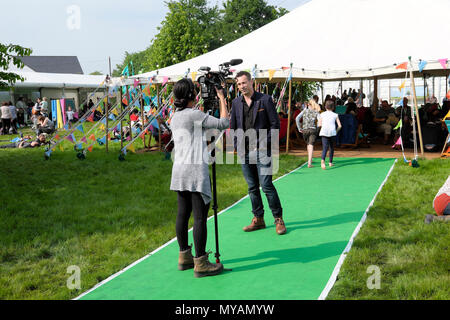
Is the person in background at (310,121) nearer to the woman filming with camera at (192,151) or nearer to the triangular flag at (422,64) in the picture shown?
the triangular flag at (422,64)

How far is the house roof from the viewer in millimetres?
57250

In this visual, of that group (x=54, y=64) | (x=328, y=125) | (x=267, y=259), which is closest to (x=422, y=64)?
(x=328, y=125)

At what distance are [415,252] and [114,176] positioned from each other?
22.7 ft

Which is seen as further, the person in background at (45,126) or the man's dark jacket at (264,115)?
the person in background at (45,126)

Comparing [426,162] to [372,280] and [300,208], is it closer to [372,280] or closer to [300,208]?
[300,208]

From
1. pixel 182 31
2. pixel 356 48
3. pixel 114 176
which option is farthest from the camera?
pixel 182 31

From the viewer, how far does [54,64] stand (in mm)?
57500

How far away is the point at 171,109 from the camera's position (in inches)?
558

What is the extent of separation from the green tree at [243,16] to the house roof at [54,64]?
65.4 ft

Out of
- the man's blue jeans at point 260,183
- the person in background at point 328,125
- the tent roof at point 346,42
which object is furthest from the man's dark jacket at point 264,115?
the tent roof at point 346,42

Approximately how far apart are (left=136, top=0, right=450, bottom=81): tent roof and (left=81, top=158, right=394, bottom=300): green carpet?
574cm

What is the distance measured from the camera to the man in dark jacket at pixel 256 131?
5238 mm

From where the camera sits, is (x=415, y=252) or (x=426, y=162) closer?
(x=415, y=252)

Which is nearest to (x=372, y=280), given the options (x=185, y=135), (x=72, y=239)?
(x=185, y=135)
